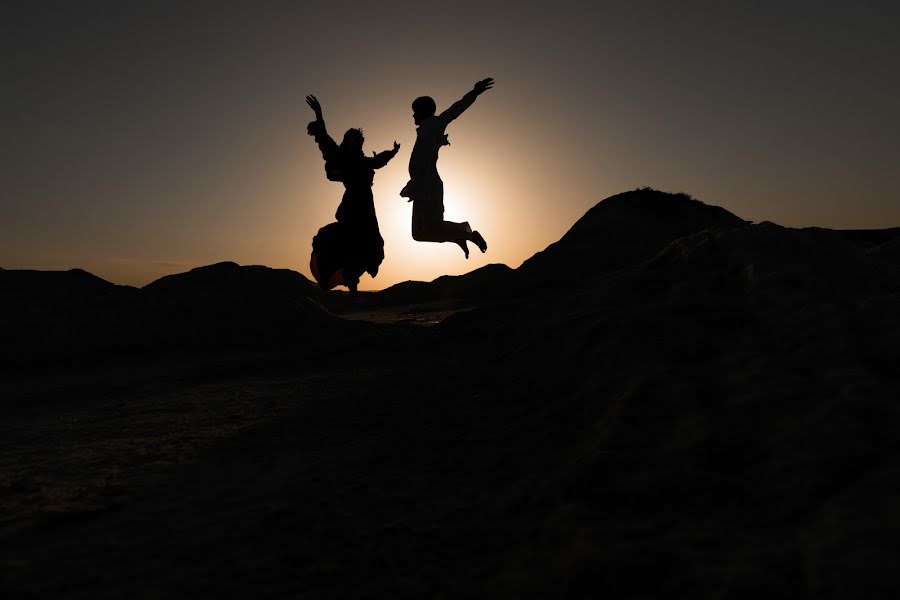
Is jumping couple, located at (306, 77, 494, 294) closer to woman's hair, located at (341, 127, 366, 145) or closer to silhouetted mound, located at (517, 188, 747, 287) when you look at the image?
woman's hair, located at (341, 127, 366, 145)

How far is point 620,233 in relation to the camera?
1282cm

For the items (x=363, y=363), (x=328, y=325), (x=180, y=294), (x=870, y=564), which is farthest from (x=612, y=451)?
(x=180, y=294)

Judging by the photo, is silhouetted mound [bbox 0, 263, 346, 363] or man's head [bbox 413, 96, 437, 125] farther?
man's head [bbox 413, 96, 437, 125]

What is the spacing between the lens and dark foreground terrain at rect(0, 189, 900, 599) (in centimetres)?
137

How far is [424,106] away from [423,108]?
3cm


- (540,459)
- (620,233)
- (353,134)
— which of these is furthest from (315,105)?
(620,233)

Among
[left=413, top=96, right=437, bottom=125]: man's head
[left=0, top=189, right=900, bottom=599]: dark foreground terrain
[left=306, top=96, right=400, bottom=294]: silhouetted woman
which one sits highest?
[left=413, top=96, right=437, bottom=125]: man's head

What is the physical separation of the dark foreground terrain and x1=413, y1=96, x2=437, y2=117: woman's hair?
3645 millimetres

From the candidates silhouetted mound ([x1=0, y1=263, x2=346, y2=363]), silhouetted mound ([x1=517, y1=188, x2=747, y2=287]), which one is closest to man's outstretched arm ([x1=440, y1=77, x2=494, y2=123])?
silhouetted mound ([x1=0, y1=263, x2=346, y2=363])

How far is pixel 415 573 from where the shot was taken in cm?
154

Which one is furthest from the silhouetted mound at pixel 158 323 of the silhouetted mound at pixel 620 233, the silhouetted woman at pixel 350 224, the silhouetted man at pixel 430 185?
the silhouetted mound at pixel 620 233

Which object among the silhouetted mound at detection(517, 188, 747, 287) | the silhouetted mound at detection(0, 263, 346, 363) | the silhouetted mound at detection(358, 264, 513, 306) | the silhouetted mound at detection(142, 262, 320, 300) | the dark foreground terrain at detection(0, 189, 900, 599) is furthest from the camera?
the silhouetted mound at detection(142, 262, 320, 300)

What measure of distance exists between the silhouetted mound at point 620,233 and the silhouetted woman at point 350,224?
348cm

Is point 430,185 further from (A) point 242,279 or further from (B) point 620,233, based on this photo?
(A) point 242,279
